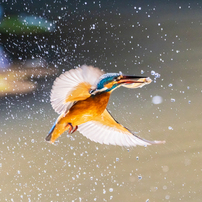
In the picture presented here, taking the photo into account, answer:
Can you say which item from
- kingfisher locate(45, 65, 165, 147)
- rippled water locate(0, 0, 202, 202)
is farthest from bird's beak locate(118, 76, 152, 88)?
rippled water locate(0, 0, 202, 202)

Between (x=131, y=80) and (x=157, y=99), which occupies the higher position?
(x=131, y=80)

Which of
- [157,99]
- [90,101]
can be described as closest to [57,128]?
[90,101]

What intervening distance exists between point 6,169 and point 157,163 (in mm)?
357

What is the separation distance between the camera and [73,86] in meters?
0.35

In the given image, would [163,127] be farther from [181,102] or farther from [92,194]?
[92,194]

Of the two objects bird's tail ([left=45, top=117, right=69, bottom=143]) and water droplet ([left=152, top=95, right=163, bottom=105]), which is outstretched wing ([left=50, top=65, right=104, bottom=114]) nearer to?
bird's tail ([left=45, top=117, right=69, bottom=143])

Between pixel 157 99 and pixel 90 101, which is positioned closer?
pixel 90 101

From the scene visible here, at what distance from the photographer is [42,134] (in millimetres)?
526

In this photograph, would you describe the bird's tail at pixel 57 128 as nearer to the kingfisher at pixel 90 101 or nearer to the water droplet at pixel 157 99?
the kingfisher at pixel 90 101

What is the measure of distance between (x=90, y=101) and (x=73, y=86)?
32mm

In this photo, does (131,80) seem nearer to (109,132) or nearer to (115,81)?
(115,81)

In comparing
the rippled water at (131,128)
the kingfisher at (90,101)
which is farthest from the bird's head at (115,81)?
the rippled water at (131,128)

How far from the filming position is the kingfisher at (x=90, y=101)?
325mm

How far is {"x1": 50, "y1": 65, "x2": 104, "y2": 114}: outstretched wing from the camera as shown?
0.33m
